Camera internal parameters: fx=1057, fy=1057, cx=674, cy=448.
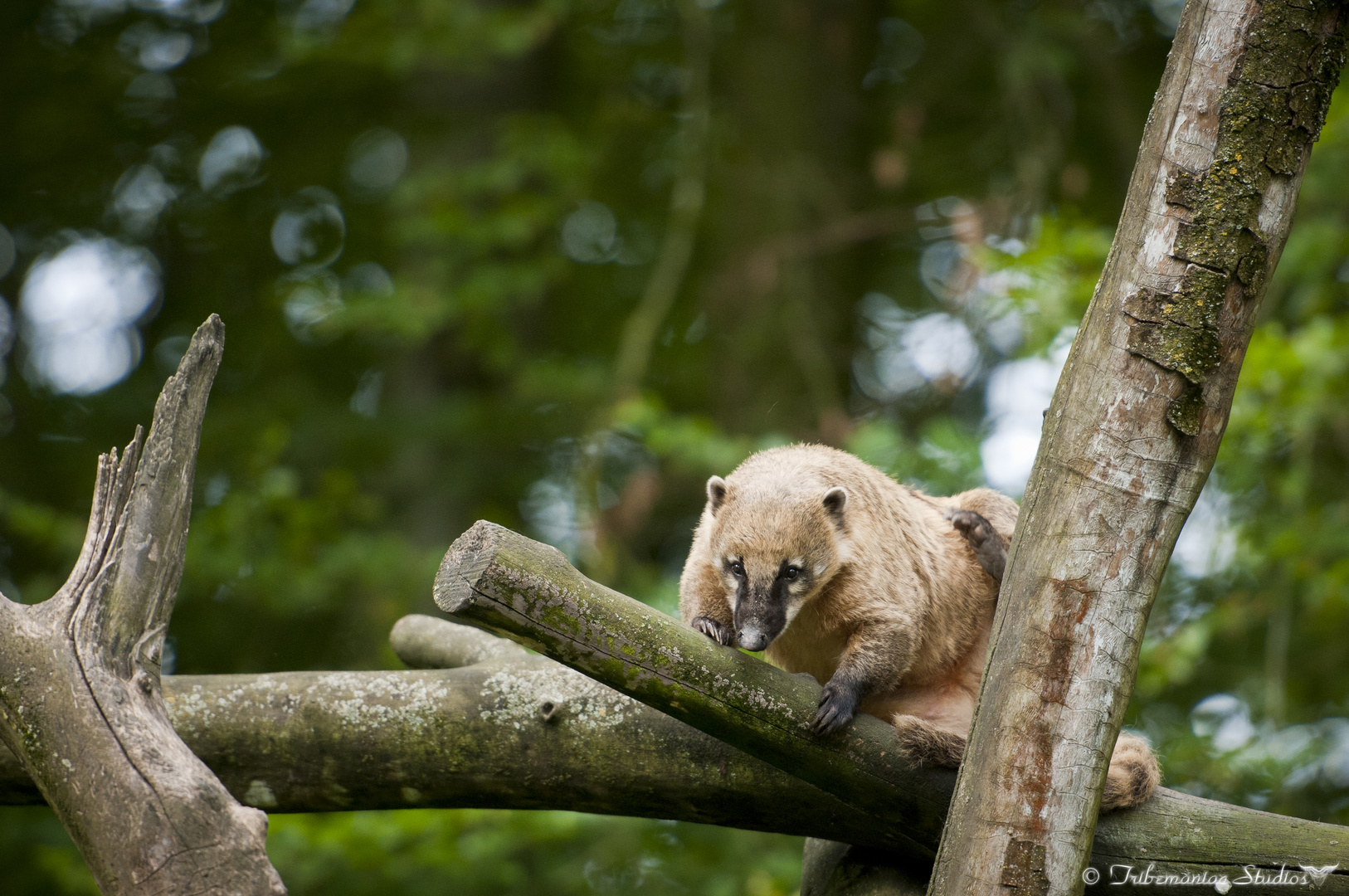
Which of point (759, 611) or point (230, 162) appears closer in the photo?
point (759, 611)

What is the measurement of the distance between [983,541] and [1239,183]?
72.7 inches

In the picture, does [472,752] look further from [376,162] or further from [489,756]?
[376,162]

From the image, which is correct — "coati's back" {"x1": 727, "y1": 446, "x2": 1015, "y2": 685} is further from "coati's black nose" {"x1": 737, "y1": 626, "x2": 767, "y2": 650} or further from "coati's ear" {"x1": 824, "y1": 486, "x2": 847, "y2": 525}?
"coati's black nose" {"x1": 737, "y1": 626, "x2": 767, "y2": 650}

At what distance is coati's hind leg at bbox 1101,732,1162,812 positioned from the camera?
10.0 ft

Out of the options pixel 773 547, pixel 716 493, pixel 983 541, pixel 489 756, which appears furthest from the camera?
pixel 983 541

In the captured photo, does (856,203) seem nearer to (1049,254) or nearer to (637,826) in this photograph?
(1049,254)

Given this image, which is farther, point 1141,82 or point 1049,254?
point 1141,82

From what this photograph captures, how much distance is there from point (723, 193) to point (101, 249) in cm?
576

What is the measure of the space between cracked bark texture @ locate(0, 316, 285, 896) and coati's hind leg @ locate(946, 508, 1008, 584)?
8.70 feet

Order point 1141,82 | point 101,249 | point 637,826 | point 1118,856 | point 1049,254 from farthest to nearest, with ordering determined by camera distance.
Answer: point 101,249 < point 1141,82 < point 637,826 < point 1049,254 < point 1118,856

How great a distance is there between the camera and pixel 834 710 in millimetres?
2855

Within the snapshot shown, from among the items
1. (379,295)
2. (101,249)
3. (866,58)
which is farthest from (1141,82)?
(101,249)

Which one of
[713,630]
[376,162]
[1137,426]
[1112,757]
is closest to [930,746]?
[1112,757]

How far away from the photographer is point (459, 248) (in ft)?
27.4
